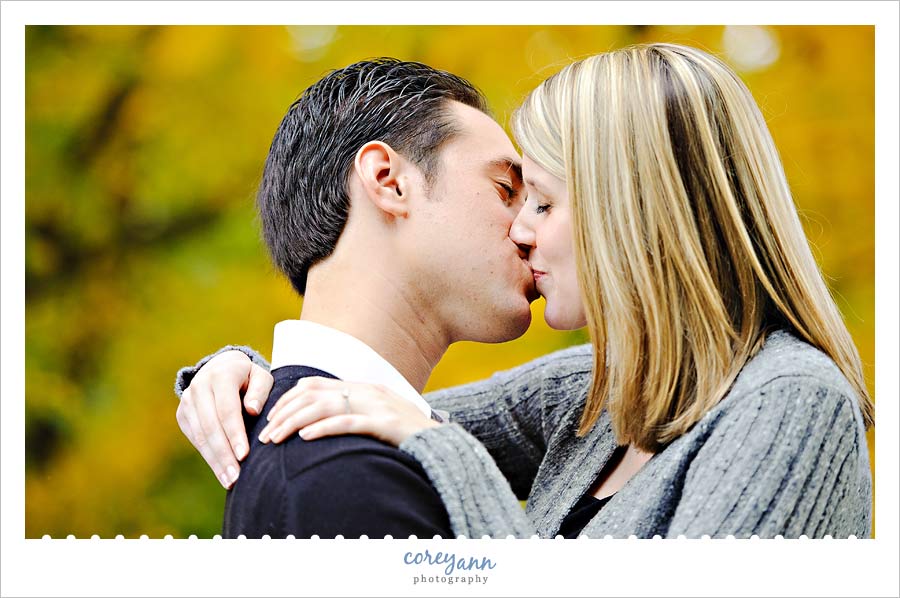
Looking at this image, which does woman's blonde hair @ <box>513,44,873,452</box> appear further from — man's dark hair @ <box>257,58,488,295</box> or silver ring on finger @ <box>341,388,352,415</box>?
silver ring on finger @ <box>341,388,352,415</box>

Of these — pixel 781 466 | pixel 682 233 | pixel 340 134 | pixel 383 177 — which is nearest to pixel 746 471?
pixel 781 466

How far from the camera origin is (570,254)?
1390 millimetres

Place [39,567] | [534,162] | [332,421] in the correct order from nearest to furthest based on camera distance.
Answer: [332,421] < [39,567] < [534,162]

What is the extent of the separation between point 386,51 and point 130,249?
2.67 ft

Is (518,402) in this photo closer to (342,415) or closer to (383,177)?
(383,177)

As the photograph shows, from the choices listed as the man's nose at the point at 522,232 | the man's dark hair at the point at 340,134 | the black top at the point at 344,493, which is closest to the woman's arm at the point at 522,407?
the man's nose at the point at 522,232

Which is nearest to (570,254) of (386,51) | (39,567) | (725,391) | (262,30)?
(725,391)

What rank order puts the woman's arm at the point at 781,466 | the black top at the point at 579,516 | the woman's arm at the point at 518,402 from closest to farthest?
the woman's arm at the point at 781,466 < the black top at the point at 579,516 < the woman's arm at the point at 518,402

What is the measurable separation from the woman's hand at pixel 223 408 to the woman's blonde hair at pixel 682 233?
524 mm

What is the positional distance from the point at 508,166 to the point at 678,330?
1.47ft

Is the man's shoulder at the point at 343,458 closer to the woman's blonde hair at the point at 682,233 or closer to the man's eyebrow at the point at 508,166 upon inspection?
the woman's blonde hair at the point at 682,233

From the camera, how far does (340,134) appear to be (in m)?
1.48

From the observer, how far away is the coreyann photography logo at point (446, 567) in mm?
1157

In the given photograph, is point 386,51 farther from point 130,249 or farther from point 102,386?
point 102,386
